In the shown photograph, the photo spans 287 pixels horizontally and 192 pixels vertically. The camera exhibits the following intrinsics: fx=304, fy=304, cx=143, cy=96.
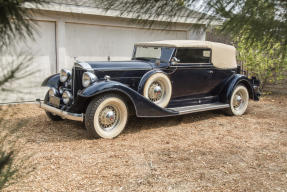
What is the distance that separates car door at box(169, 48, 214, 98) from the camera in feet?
19.5

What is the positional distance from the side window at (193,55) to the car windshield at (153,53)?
7.8 inches

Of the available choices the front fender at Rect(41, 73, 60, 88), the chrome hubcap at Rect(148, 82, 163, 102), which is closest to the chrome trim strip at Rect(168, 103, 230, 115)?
the chrome hubcap at Rect(148, 82, 163, 102)

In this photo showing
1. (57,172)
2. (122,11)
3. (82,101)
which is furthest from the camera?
(82,101)

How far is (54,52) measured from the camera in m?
7.62

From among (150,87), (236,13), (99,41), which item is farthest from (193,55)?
(236,13)

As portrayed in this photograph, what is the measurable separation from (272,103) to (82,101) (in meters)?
5.97

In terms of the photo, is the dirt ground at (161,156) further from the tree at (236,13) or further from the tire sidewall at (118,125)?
the tree at (236,13)

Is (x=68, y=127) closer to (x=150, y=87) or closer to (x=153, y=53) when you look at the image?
(x=150, y=87)

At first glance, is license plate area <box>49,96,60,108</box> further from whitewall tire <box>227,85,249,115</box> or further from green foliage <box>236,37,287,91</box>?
green foliage <box>236,37,287,91</box>

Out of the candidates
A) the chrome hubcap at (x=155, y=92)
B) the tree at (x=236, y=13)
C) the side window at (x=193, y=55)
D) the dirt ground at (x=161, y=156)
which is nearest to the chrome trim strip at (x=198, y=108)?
the dirt ground at (x=161, y=156)

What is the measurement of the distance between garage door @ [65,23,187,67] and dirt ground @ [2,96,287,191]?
2.34 metres

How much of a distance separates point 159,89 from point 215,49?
1.90 meters

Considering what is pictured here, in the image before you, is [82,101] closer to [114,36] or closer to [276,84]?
[114,36]

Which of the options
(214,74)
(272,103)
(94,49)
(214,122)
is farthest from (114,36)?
(272,103)
